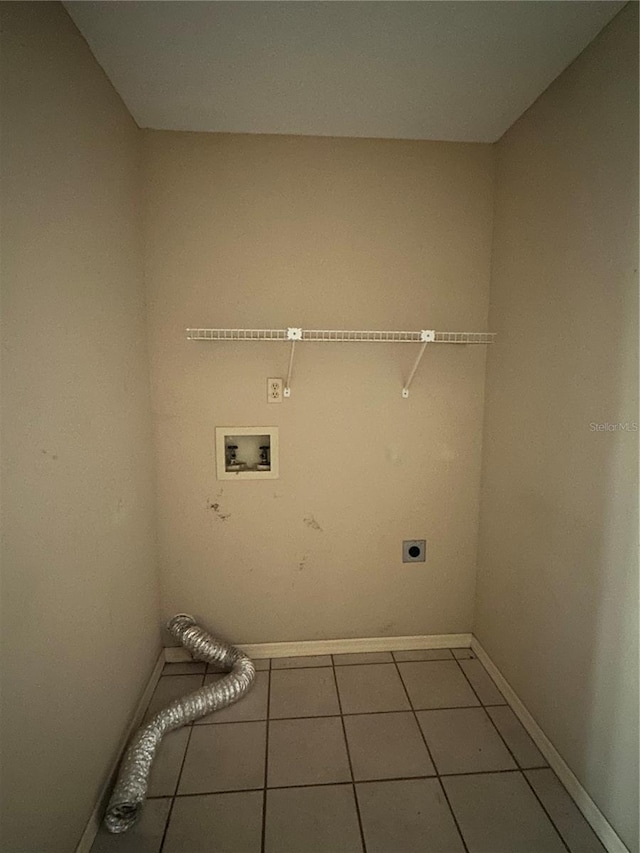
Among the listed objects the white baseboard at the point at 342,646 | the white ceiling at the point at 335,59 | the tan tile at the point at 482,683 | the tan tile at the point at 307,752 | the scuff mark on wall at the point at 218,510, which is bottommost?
the tan tile at the point at 307,752

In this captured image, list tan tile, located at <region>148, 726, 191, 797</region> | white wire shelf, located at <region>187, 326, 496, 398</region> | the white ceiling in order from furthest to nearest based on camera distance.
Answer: white wire shelf, located at <region>187, 326, 496, 398</region> < tan tile, located at <region>148, 726, 191, 797</region> < the white ceiling

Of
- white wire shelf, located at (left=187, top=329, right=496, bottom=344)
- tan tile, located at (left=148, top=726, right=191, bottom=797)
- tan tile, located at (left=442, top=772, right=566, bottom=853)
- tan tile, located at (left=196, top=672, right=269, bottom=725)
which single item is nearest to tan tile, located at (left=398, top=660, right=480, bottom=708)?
tan tile, located at (left=442, top=772, right=566, bottom=853)

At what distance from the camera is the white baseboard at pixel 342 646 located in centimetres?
204

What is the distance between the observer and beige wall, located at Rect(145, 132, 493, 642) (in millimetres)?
1790

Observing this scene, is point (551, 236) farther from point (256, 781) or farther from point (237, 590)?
point (256, 781)

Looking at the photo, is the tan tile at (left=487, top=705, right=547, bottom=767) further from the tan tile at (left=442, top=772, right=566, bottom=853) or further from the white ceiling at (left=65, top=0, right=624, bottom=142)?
the white ceiling at (left=65, top=0, right=624, bottom=142)

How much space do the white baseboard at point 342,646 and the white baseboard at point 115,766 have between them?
5.7 inches

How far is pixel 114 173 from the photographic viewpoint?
1468 mm

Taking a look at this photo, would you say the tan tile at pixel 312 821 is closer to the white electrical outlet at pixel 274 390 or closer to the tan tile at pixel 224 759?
the tan tile at pixel 224 759

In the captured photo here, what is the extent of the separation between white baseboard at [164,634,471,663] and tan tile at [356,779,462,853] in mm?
673

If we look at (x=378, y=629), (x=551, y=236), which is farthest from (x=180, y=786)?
(x=551, y=236)

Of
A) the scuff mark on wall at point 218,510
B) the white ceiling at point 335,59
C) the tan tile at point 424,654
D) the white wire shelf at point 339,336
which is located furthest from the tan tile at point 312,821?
the white ceiling at point 335,59

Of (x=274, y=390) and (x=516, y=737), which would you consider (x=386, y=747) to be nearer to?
(x=516, y=737)

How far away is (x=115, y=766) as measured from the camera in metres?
1.43
